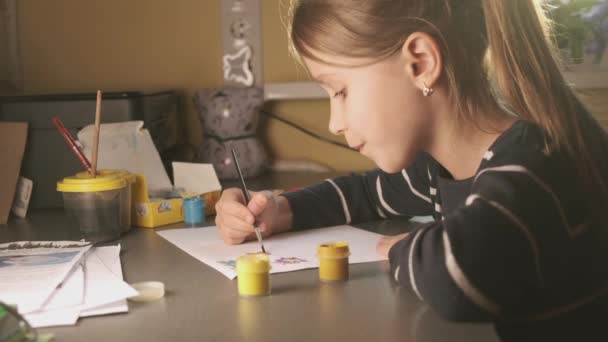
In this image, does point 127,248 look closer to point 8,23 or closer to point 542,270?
point 542,270

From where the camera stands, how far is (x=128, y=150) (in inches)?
54.1

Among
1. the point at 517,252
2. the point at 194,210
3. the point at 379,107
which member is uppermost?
the point at 379,107

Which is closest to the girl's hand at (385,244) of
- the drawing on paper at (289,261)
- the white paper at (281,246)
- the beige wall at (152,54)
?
the white paper at (281,246)

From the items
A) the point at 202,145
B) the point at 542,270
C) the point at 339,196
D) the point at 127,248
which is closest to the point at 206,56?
the point at 202,145

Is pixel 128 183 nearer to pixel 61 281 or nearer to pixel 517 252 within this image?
pixel 61 281

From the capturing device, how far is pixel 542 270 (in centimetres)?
78

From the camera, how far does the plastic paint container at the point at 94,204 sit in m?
1.11

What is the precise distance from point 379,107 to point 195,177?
58cm

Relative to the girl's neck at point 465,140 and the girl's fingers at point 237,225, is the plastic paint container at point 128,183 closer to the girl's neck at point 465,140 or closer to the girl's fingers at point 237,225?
the girl's fingers at point 237,225

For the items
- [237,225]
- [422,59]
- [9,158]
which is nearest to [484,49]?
[422,59]

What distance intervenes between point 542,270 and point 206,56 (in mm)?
1294

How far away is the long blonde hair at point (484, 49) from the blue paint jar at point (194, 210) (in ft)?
1.25

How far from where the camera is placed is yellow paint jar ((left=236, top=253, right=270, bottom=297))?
0.82 m

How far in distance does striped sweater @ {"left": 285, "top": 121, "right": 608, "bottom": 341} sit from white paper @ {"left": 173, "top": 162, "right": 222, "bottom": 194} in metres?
0.58
